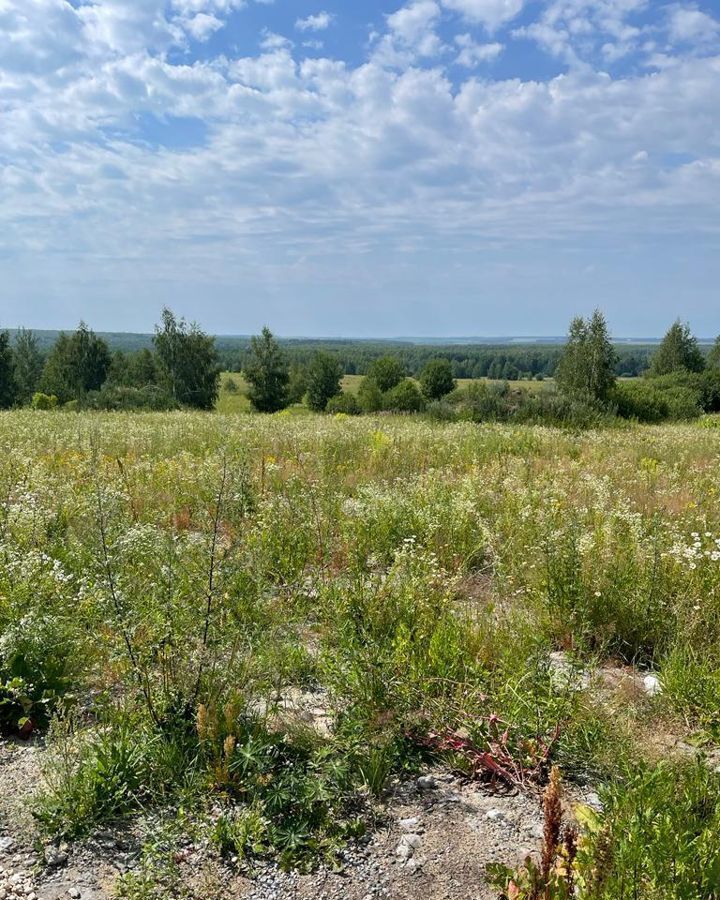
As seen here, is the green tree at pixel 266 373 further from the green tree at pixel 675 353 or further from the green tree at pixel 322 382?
the green tree at pixel 675 353

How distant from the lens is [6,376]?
59156 mm

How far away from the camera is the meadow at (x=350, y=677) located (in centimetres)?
272

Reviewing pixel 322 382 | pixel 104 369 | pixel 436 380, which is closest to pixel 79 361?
pixel 104 369

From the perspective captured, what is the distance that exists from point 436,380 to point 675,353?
26.4 metres

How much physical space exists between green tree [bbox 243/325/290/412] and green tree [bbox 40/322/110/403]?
17.0 m

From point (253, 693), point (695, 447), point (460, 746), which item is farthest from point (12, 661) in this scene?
point (695, 447)

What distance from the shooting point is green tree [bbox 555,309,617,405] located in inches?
1714

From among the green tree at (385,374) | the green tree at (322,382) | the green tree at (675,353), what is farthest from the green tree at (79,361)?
the green tree at (675,353)

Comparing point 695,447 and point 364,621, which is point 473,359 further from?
point 364,621

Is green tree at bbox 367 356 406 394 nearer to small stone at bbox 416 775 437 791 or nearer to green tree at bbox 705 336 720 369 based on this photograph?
green tree at bbox 705 336 720 369

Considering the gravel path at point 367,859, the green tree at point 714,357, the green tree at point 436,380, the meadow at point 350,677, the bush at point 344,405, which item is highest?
the green tree at point 714,357

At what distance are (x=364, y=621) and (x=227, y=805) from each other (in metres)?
1.59

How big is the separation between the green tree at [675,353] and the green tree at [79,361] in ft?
201

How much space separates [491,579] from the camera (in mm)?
5570
